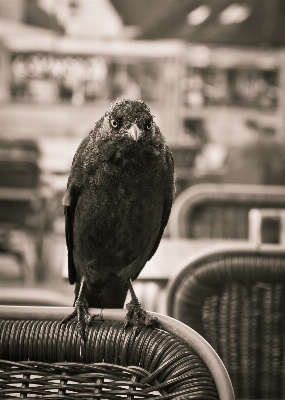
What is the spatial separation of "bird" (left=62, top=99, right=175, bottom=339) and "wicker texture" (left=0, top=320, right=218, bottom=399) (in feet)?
0.72

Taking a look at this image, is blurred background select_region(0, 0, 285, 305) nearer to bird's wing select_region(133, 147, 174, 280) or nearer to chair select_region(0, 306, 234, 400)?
bird's wing select_region(133, 147, 174, 280)

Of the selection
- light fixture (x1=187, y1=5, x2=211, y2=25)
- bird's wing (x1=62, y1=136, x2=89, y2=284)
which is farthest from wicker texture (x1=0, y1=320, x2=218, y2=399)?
light fixture (x1=187, y1=5, x2=211, y2=25)

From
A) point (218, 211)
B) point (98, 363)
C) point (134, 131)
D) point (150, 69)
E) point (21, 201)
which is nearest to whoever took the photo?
point (98, 363)

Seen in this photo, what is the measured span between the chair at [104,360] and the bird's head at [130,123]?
1.32ft

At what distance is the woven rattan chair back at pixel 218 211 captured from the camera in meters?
2.25

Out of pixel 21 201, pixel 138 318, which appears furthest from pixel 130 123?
pixel 21 201

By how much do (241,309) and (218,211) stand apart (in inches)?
44.1

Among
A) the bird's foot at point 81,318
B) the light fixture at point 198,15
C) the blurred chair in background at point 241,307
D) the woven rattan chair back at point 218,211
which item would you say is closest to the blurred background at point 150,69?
the light fixture at point 198,15

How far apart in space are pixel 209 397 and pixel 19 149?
→ 4231 millimetres

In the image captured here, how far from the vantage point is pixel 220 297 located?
121cm

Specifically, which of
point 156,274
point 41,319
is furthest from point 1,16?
point 41,319

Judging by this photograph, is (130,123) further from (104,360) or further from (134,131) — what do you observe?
(104,360)

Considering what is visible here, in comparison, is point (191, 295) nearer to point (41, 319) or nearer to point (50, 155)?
point (41, 319)

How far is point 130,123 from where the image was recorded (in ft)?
3.62
